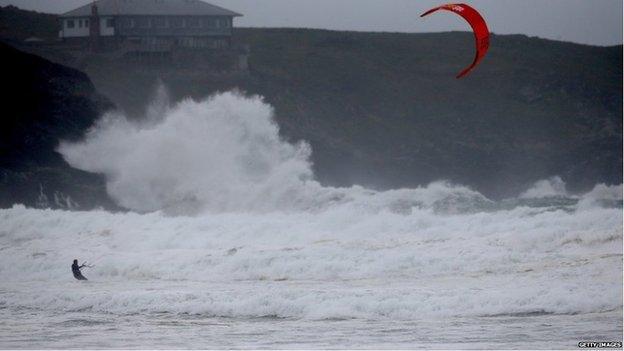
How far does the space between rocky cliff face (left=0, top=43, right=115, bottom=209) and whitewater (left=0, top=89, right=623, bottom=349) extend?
228cm

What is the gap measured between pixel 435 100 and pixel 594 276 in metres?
47.1

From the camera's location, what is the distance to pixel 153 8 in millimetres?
57969

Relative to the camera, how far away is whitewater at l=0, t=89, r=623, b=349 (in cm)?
1550

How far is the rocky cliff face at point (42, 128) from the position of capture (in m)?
35.4

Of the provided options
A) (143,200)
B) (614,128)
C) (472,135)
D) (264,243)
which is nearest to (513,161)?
(472,135)

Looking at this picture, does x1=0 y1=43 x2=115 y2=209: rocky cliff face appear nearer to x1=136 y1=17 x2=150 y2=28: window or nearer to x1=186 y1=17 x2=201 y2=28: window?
x1=136 y1=17 x2=150 y2=28: window

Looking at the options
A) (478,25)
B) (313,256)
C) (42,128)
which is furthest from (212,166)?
(478,25)

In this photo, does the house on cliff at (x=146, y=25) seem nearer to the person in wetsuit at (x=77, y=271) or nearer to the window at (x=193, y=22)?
the window at (x=193, y=22)

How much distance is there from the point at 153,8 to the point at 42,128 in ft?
60.2

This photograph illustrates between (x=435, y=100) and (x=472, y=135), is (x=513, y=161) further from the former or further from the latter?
(x=435, y=100)

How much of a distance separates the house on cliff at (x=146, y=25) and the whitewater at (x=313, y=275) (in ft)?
73.3

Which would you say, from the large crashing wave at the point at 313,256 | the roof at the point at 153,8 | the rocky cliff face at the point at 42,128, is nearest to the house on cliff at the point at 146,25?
the roof at the point at 153,8

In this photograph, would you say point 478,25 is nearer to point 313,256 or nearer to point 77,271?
point 313,256

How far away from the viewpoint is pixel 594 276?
61.3 feet
